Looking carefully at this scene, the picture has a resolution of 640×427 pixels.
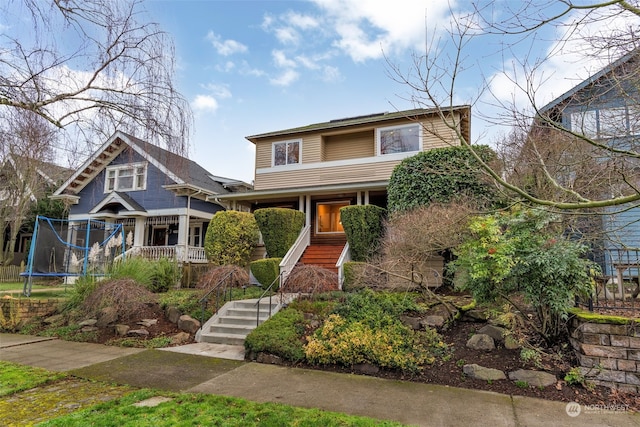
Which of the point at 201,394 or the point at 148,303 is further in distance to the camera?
the point at 148,303

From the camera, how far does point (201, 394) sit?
179 inches

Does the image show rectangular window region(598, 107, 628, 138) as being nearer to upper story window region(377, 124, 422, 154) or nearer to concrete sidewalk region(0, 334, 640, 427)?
concrete sidewalk region(0, 334, 640, 427)

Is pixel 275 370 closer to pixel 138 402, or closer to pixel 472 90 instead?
pixel 138 402

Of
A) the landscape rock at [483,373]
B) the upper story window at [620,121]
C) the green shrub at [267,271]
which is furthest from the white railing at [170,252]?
the upper story window at [620,121]

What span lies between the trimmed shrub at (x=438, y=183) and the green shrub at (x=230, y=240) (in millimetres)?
5560

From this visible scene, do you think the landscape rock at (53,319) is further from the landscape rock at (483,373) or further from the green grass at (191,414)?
the landscape rock at (483,373)

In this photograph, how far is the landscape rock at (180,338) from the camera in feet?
24.6

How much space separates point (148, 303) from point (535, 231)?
351 inches

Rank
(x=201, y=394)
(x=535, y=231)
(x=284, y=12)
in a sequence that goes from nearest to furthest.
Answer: (x=201, y=394) → (x=535, y=231) → (x=284, y=12)

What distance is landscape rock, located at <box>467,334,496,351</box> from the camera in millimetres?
5707

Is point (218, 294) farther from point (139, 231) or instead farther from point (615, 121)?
point (139, 231)

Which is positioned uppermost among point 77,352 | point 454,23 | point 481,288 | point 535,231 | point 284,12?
point 284,12

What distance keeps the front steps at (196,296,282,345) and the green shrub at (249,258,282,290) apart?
1712 millimetres

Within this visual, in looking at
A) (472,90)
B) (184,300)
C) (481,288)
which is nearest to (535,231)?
(481,288)
